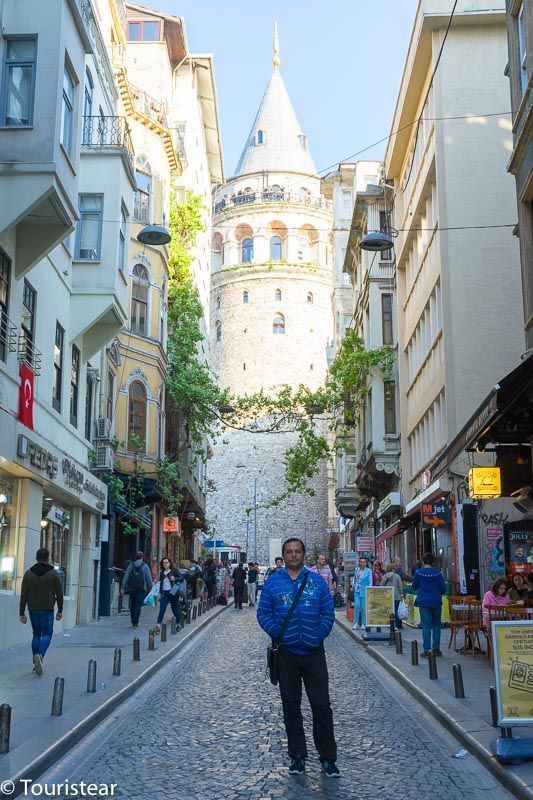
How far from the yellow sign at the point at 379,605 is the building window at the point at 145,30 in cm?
2965

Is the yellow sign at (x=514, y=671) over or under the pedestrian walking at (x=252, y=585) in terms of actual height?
under

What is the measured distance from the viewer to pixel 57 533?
2139 centimetres

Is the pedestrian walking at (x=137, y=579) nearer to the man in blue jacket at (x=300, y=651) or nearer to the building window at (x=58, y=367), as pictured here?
the building window at (x=58, y=367)

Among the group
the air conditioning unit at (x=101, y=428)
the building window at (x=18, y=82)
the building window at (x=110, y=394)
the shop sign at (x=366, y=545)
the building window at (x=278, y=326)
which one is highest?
the building window at (x=278, y=326)

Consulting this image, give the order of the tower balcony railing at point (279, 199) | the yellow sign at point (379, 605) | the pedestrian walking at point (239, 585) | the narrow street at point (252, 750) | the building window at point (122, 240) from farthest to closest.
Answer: the tower balcony railing at point (279, 199)
the pedestrian walking at point (239, 585)
the building window at point (122, 240)
the yellow sign at point (379, 605)
the narrow street at point (252, 750)

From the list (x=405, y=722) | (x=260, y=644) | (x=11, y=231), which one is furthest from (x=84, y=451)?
(x=405, y=722)

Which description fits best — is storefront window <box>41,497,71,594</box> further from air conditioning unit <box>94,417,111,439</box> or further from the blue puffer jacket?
the blue puffer jacket

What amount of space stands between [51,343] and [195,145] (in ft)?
110

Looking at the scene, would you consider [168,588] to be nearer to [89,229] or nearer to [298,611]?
[89,229]

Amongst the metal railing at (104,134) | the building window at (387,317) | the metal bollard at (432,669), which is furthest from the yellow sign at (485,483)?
the building window at (387,317)

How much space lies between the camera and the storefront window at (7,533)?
55.7 feet

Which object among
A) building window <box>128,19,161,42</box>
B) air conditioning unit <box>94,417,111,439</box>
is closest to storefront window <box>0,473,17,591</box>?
air conditioning unit <box>94,417,111,439</box>

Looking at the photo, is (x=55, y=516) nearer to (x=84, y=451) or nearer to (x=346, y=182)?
(x=84, y=451)

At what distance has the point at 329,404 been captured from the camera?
130ft
